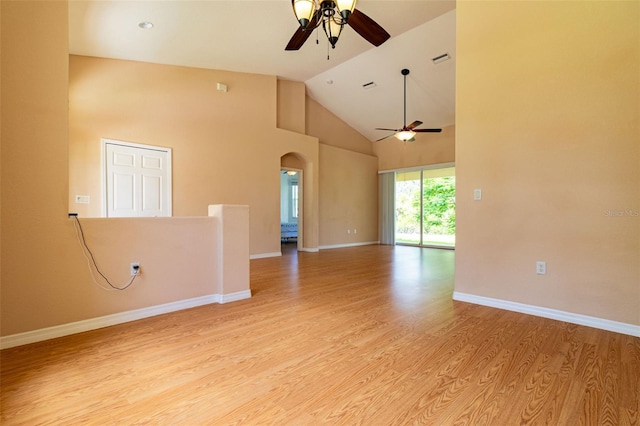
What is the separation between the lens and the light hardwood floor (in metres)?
1.44

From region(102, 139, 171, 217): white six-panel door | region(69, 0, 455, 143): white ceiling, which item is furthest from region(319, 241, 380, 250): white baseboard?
region(102, 139, 171, 217): white six-panel door

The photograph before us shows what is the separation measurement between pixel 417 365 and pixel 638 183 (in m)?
A: 2.32

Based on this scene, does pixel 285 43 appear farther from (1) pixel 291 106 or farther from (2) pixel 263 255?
(2) pixel 263 255

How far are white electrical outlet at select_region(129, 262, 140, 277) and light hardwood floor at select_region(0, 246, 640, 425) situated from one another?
0.45 meters

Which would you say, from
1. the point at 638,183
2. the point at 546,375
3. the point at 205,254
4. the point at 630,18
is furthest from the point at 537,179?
the point at 205,254

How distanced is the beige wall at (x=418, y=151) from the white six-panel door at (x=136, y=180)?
6371mm

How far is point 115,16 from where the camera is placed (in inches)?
147

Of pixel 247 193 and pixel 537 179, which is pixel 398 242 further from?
pixel 537 179

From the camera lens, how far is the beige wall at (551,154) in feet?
8.07

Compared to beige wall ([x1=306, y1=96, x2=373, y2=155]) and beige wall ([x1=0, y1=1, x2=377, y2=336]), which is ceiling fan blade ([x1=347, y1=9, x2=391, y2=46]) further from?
Answer: beige wall ([x1=306, y1=96, x2=373, y2=155])

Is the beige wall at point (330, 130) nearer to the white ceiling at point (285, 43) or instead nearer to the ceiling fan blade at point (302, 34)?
the white ceiling at point (285, 43)

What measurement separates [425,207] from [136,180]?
23.5ft

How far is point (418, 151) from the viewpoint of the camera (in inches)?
341

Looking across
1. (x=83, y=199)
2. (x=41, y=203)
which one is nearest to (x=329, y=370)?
(x=41, y=203)
